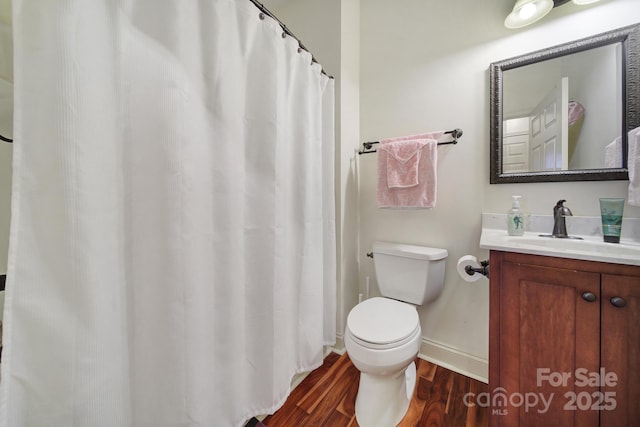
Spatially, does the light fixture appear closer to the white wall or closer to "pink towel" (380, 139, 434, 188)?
the white wall

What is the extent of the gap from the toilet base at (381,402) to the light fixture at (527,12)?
73.9 inches

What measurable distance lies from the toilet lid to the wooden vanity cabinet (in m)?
0.33

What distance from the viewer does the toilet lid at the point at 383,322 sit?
3.21 ft

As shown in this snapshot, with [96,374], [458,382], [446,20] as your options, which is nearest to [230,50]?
[96,374]

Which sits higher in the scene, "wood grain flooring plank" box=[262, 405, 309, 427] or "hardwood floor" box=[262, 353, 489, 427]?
"hardwood floor" box=[262, 353, 489, 427]

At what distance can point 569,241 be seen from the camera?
0.97m

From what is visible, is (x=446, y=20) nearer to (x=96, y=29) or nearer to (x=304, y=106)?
(x=304, y=106)

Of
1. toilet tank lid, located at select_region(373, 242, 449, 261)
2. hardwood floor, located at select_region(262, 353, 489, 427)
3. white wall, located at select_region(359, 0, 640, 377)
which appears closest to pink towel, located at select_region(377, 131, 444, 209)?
white wall, located at select_region(359, 0, 640, 377)

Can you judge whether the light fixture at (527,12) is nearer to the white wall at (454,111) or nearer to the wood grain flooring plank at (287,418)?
the white wall at (454,111)

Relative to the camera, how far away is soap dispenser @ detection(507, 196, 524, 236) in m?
1.10

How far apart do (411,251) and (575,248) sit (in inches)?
25.9

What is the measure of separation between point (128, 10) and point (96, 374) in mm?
948

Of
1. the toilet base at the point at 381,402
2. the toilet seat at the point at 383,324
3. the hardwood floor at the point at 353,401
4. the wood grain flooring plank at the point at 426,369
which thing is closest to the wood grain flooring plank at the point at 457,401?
the hardwood floor at the point at 353,401

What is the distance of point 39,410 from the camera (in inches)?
19.9
